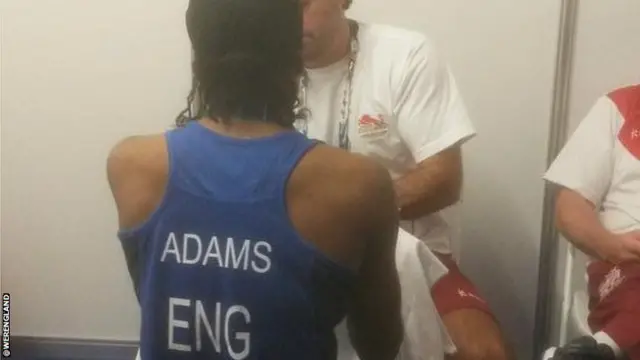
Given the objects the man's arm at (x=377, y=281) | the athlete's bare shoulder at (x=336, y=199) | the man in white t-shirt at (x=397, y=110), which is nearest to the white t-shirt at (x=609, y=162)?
the man in white t-shirt at (x=397, y=110)

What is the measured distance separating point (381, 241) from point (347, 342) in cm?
30

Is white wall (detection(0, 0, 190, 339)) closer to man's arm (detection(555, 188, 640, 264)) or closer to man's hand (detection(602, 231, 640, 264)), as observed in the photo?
man's arm (detection(555, 188, 640, 264))

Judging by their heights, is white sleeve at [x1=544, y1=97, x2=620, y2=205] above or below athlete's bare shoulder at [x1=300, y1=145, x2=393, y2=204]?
below

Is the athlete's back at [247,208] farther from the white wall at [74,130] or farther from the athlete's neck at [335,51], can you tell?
the white wall at [74,130]

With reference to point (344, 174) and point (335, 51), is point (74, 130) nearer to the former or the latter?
point (335, 51)

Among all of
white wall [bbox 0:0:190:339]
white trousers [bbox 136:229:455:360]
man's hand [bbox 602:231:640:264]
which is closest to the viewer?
white trousers [bbox 136:229:455:360]

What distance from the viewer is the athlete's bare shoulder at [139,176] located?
118cm

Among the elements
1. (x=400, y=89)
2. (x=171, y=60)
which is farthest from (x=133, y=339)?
(x=400, y=89)

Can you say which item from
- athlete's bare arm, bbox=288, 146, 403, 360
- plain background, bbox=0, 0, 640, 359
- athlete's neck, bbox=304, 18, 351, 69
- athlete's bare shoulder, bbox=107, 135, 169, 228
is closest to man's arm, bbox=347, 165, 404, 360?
athlete's bare arm, bbox=288, 146, 403, 360

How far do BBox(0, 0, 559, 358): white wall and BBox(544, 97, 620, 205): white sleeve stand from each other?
228mm

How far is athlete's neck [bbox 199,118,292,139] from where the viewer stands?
3.85 ft

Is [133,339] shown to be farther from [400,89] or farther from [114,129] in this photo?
[400,89]

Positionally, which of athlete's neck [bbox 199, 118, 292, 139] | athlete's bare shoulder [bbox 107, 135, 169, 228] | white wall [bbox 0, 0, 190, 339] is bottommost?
white wall [bbox 0, 0, 190, 339]

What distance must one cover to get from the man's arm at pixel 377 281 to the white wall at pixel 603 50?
3.63 ft
